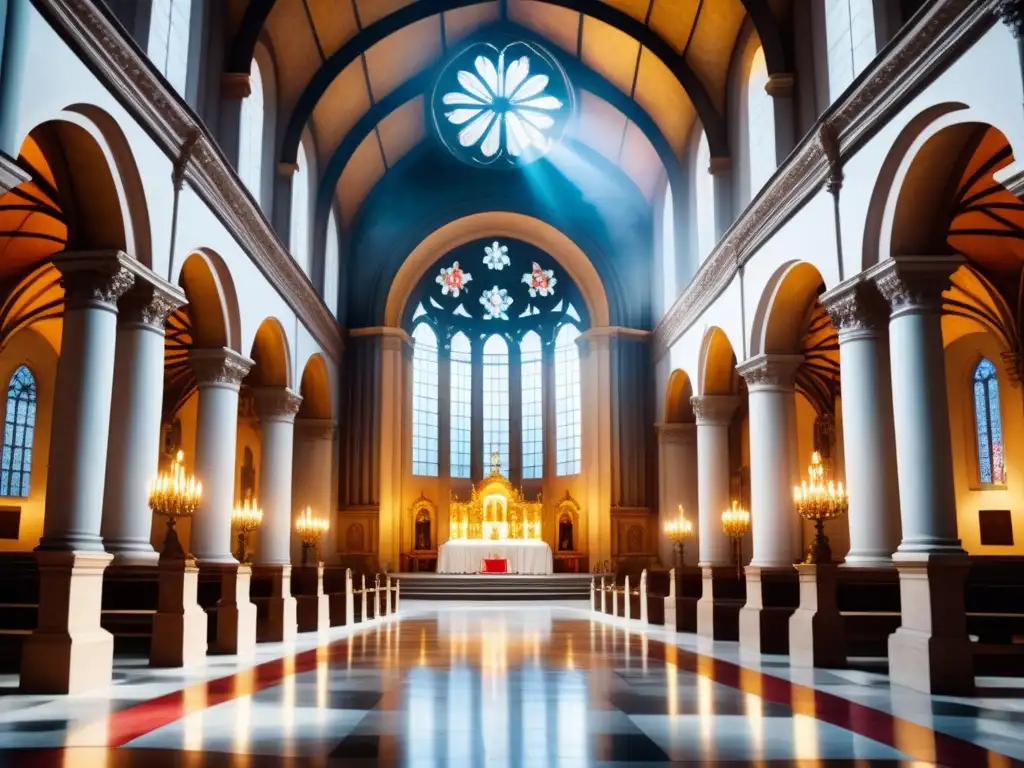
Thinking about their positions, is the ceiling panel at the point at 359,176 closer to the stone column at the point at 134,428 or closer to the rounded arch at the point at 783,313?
the rounded arch at the point at 783,313

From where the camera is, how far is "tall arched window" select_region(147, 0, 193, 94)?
14.2m

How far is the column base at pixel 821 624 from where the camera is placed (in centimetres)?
1204

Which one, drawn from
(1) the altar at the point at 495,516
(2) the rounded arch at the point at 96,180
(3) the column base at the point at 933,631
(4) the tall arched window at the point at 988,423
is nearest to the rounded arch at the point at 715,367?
(4) the tall arched window at the point at 988,423

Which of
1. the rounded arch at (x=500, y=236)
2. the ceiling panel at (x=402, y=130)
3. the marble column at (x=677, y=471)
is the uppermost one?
the ceiling panel at (x=402, y=130)

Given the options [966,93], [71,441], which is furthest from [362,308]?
[966,93]

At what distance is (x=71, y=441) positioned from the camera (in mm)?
11250

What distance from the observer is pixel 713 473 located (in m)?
22.2

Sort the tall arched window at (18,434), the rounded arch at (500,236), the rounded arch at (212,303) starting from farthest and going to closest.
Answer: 1. the rounded arch at (500,236)
2. the tall arched window at (18,434)
3. the rounded arch at (212,303)

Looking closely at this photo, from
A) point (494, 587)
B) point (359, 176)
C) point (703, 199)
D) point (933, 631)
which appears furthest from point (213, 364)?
point (494, 587)

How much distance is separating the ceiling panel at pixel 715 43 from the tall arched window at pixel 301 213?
9.22 meters

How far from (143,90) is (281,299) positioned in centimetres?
898

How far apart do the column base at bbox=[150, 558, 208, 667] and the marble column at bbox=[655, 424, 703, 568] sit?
56.9 feet

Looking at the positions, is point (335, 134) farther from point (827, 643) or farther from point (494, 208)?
point (827, 643)

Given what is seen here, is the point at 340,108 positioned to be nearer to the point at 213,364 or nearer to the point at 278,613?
the point at 213,364
